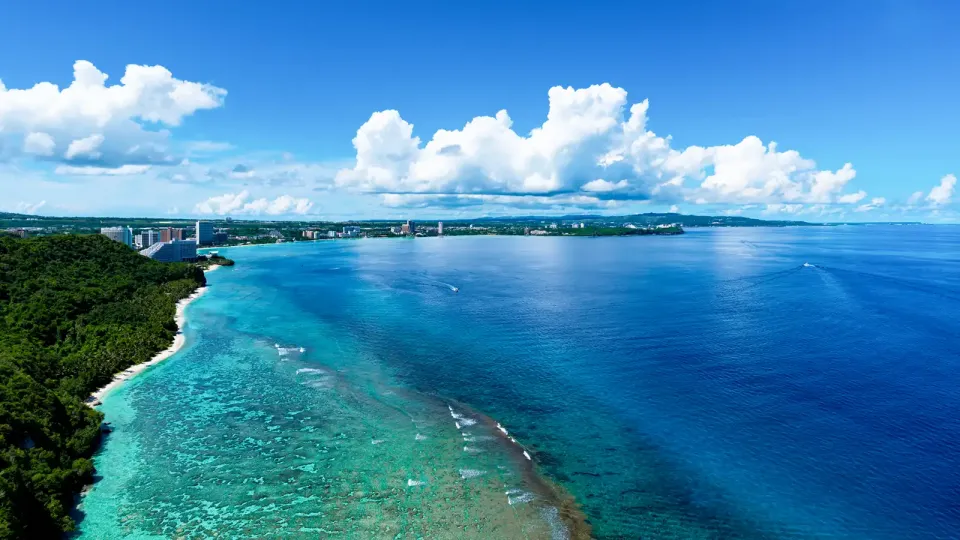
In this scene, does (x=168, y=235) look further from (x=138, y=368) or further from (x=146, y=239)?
(x=138, y=368)

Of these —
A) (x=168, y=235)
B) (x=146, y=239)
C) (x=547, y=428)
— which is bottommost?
(x=547, y=428)

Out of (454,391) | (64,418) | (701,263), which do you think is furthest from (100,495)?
(701,263)

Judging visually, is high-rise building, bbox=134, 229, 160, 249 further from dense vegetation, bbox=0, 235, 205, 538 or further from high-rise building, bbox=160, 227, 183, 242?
dense vegetation, bbox=0, 235, 205, 538

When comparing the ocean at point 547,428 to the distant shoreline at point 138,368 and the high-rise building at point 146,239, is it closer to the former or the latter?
the distant shoreline at point 138,368

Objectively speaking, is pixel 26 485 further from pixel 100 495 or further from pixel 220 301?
pixel 220 301

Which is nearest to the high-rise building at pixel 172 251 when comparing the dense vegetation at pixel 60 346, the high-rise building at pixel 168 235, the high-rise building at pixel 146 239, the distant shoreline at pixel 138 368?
the high-rise building at pixel 168 235

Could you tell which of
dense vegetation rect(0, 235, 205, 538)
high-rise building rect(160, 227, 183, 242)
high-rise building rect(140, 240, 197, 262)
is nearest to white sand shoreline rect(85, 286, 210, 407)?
dense vegetation rect(0, 235, 205, 538)

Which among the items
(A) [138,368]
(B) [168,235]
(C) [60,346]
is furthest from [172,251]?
(A) [138,368]
